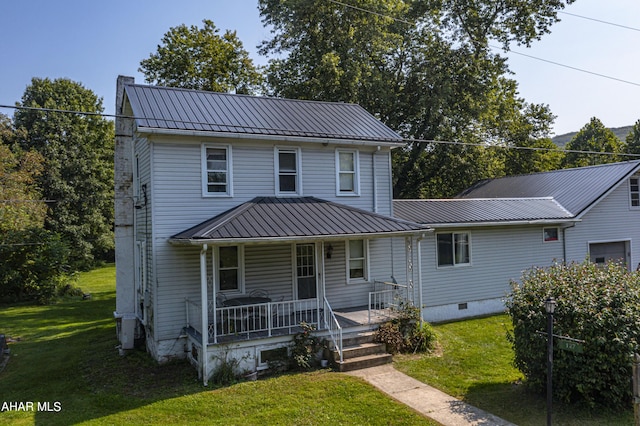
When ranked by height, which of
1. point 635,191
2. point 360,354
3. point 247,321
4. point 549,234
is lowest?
point 360,354

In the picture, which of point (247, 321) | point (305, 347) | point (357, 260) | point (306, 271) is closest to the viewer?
point (247, 321)

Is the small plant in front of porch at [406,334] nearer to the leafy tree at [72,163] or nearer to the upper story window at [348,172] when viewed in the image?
the upper story window at [348,172]

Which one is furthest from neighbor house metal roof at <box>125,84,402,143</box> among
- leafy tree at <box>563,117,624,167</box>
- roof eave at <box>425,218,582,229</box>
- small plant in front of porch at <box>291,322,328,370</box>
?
leafy tree at <box>563,117,624,167</box>

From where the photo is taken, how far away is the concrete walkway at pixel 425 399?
7.14 m

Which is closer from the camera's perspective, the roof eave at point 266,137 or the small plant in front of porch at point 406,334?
the roof eave at point 266,137

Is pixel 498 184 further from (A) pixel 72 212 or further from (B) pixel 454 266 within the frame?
(A) pixel 72 212

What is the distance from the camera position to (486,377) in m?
9.04

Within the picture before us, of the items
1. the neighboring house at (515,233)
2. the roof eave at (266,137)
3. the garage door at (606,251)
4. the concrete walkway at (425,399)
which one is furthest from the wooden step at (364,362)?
the garage door at (606,251)

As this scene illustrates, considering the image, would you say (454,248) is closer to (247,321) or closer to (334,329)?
(334,329)

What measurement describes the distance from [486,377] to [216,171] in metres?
8.26

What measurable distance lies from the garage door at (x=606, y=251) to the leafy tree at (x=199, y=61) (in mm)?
22813

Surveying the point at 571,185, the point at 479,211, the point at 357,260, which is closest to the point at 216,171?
the point at 357,260

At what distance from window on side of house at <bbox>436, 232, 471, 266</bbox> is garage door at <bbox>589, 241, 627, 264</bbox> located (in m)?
6.47

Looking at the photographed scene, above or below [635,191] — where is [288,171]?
above
